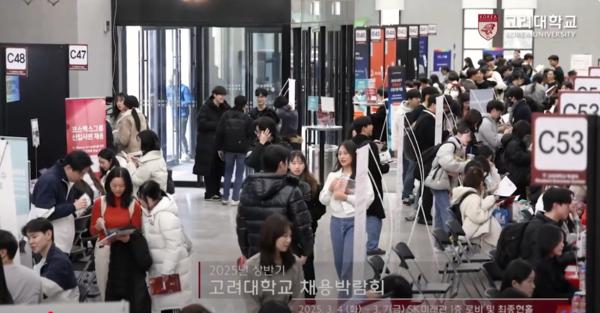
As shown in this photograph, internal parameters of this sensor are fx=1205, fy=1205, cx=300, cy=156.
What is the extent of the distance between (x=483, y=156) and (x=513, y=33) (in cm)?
2378

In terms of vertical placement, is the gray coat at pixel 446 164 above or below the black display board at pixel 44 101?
below

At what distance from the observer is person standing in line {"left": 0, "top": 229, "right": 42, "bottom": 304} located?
6.75 meters

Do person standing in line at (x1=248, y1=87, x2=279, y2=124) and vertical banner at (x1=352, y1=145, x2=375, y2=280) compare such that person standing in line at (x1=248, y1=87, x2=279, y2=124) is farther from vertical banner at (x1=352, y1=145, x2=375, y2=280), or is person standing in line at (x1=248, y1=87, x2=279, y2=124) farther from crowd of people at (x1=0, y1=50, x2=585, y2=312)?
vertical banner at (x1=352, y1=145, x2=375, y2=280)

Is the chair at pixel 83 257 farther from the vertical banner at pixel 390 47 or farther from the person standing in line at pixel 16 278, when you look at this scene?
the vertical banner at pixel 390 47

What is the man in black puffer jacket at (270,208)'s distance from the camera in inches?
322

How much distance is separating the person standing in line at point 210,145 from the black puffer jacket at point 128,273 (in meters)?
7.03

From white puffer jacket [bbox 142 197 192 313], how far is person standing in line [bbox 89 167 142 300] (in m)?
0.10

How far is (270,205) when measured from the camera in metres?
8.19

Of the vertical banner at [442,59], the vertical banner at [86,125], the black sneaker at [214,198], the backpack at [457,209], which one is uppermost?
the vertical banner at [442,59]

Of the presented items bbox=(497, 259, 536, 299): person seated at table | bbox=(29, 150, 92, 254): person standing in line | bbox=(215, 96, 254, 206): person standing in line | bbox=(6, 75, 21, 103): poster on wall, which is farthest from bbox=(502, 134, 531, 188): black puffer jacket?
bbox=(6, 75, 21, 103): poster on wall

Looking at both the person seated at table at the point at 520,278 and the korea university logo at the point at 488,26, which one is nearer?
the person seated at table at the point at 520,278

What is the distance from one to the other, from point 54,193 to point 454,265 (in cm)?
325

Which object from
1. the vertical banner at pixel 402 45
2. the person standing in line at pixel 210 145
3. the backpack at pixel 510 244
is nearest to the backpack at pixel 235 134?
the person standing in line at pixel 210 145

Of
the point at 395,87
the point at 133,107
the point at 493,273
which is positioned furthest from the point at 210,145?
the point at 493,273
